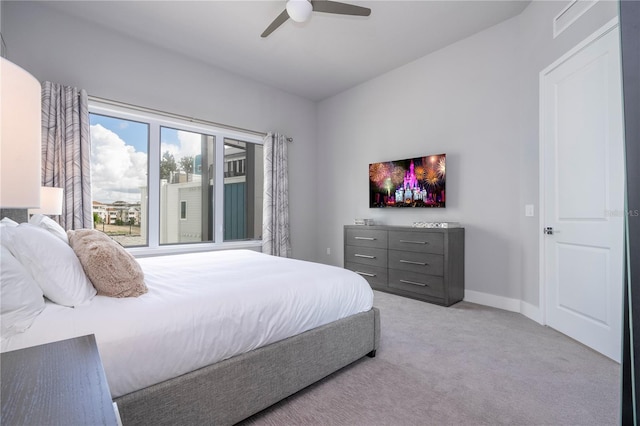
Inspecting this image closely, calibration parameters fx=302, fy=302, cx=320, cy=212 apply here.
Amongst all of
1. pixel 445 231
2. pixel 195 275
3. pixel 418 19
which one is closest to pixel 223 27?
pixel 418 19

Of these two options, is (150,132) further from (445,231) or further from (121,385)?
(445,231)

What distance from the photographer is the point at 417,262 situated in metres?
3.49

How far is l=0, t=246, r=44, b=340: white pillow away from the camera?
3.48ft

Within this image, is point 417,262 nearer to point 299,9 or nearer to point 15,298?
point 299,9

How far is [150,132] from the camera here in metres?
3.63

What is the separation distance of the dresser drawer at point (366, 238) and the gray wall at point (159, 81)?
43.5 inches

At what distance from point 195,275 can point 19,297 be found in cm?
90

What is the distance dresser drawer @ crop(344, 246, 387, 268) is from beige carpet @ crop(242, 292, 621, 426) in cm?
130

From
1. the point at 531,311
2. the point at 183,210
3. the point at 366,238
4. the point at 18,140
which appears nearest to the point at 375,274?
the point at 366,238

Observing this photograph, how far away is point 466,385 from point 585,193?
177 centimetres

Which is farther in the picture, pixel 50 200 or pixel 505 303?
pixel 505 303

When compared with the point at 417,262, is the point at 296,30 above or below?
above

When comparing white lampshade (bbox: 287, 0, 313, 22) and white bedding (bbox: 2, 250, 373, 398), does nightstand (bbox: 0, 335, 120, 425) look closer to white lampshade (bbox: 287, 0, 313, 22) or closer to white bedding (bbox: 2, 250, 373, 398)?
white bedding (bbox: 2, 250, 373, 398)

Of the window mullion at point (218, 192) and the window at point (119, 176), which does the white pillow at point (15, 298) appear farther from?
the window mullion at point (218, 192)
